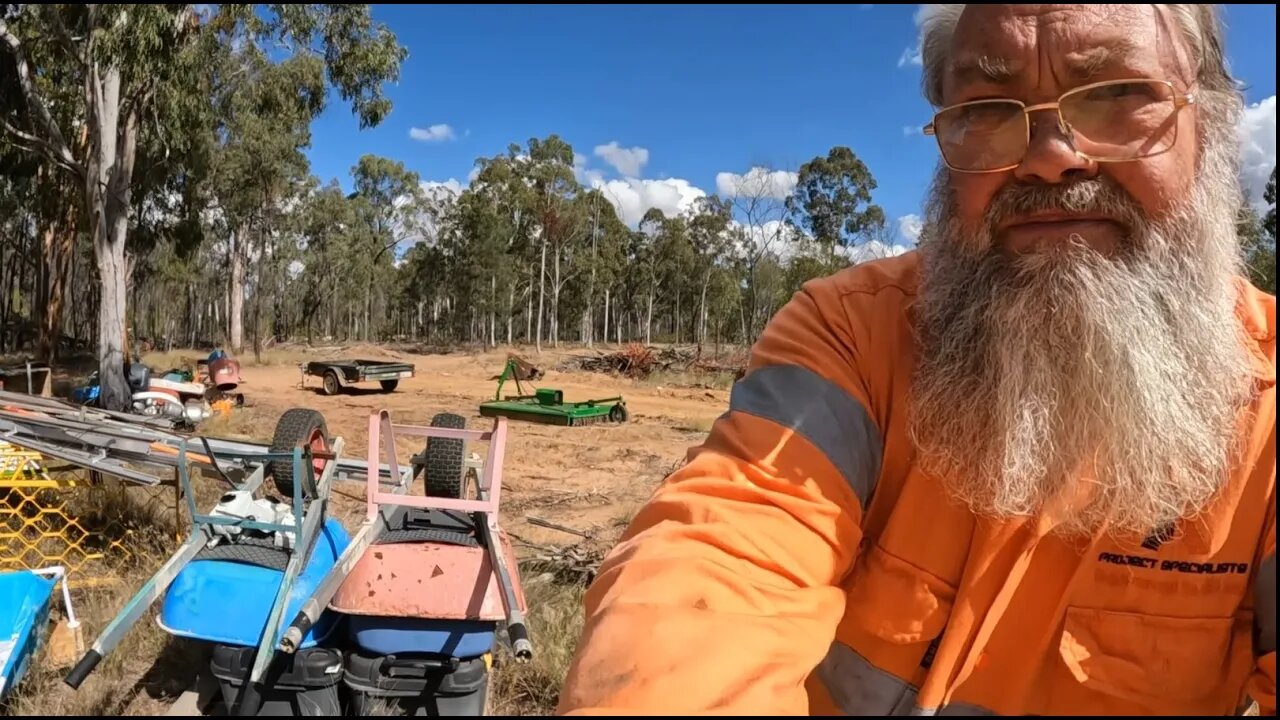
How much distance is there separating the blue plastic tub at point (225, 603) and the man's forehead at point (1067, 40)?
2870 millimetres

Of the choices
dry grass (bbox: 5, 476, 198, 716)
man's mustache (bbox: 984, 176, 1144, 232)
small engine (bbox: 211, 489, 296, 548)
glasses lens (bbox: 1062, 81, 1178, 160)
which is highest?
glasses lens (bbox: 1062, 81, 1178, 160)

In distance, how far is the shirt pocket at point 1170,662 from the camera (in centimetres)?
100

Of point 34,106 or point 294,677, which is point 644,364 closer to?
point 34,106

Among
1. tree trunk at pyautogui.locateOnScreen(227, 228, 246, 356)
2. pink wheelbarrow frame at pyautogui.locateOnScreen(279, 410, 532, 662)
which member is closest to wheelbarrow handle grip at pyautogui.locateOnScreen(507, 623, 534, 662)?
pink wheelbarrow frame at pyautogui.locateOnScreen(279, 410, 532, 662)

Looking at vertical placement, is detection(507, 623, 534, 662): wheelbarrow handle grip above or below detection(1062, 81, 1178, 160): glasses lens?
below

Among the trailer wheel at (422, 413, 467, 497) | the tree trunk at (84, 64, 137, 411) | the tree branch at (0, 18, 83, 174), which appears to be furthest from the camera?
the tree trunk at (84, 64, 137, 411)

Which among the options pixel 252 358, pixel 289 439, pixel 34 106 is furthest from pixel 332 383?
pixel 289 439

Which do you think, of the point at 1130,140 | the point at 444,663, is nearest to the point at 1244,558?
the point at 1130,140

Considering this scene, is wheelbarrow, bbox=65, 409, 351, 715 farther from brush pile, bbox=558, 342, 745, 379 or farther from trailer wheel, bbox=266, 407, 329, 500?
brush pile, bbox=558, 342, 745, 379

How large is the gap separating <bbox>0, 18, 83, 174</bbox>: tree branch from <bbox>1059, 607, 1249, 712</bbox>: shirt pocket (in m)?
13.4

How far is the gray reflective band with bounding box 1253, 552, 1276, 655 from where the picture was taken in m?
0.93

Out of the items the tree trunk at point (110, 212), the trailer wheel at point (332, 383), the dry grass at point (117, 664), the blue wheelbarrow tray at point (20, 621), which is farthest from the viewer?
the trailer wheel at point (332, 383)

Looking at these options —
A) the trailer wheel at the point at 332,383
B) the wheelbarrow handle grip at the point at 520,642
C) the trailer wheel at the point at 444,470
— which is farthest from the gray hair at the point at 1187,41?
the trailer wheel at the point at 332,383

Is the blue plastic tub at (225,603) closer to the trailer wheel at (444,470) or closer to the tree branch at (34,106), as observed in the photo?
the trailer wheel at (444,470)
